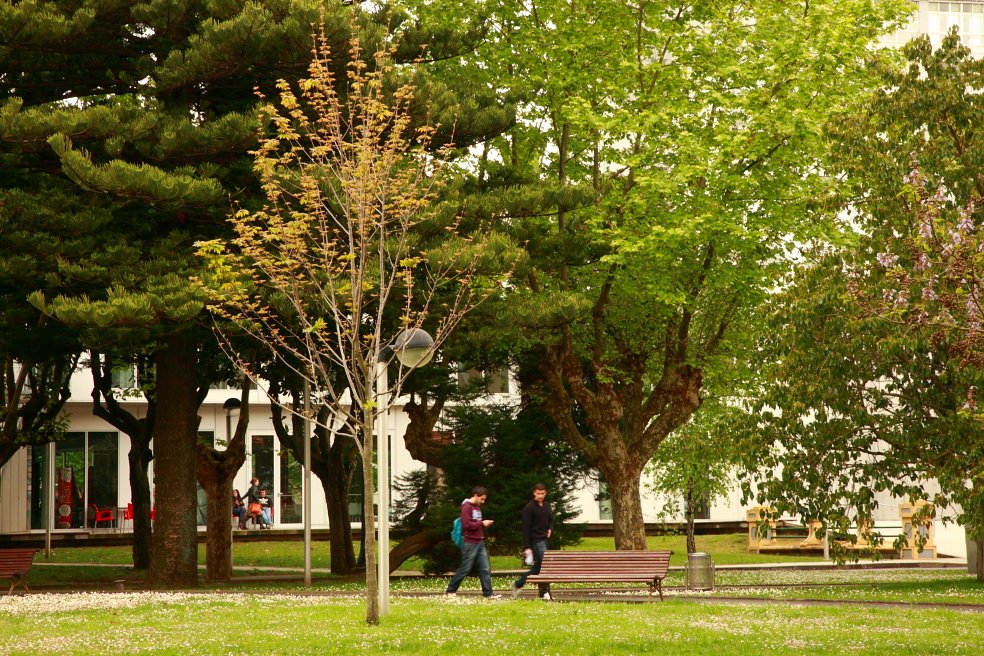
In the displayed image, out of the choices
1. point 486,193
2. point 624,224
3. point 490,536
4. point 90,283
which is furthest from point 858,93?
point 90,283

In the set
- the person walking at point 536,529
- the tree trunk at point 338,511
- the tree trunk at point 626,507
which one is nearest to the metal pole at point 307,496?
the tree trunk at point 338,511

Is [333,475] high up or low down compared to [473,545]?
up

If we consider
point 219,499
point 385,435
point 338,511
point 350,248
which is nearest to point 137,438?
point 219,499

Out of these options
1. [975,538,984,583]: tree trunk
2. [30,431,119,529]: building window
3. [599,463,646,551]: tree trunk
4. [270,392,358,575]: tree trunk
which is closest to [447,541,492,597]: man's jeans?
[599,463,646,551]: tree trunk

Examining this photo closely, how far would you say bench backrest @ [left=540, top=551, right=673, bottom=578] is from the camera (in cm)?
1673

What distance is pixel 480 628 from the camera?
507 inches

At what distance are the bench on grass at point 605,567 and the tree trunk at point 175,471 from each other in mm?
7638

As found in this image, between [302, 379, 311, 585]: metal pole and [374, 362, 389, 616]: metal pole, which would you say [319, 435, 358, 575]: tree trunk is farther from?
[374, 362, 389, 616]: metal pole

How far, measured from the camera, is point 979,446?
59.1 feet

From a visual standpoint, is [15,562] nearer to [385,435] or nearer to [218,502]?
[218,502]

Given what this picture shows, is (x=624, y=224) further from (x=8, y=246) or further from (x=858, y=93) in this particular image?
(x=8, y=246)

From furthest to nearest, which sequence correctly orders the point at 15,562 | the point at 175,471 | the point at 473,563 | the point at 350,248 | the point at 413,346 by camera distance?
the point at 175,471, the point at 15,562, the point at 473,563, the point at 413,346, the point at 350,248

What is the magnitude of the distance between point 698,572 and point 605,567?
316 centimetres

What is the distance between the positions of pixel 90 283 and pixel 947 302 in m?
14.0
